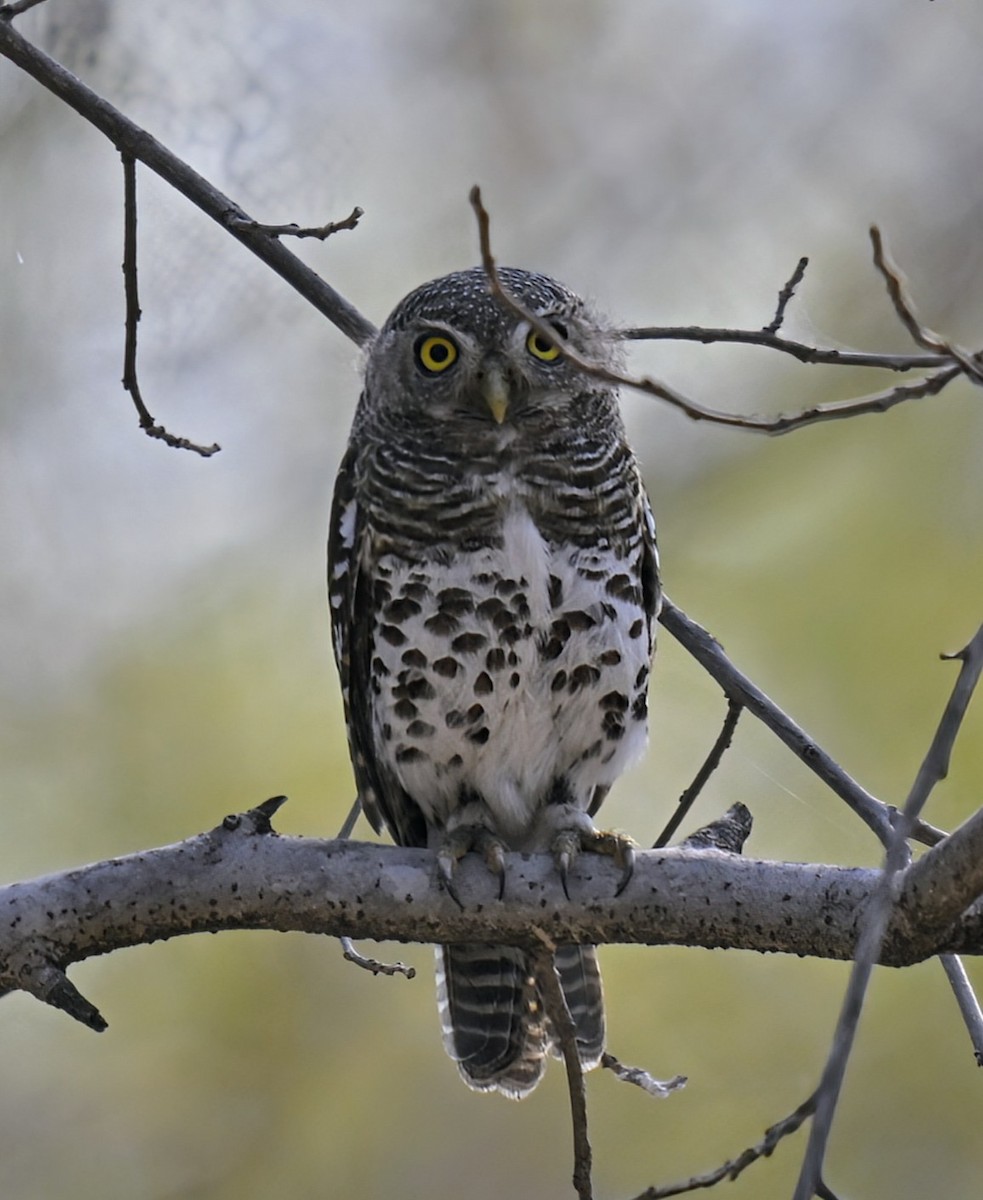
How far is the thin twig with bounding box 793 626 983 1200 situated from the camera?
1371 millimetres

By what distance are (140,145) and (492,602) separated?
1309 millimetres

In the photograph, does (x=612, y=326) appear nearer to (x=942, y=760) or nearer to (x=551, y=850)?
(x=551, y=850)

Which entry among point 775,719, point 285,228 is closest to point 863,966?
point 775,719

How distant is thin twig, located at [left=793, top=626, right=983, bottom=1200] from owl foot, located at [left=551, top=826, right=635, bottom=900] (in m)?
1.20

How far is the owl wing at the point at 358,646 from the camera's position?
3.74m

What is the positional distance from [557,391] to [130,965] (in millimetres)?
3683

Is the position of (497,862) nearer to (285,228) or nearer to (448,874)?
(448,874)

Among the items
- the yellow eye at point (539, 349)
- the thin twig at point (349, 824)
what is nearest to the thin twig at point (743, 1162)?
the thin twig at point (349, 824)

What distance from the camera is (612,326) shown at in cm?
412

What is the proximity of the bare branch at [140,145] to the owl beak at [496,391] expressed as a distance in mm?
510

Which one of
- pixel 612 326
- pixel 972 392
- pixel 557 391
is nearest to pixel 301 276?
pixel 557 391

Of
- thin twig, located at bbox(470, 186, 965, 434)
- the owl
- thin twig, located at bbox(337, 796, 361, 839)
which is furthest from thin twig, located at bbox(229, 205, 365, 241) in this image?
thin twig, located at bbox(470, 186, 965, 434)

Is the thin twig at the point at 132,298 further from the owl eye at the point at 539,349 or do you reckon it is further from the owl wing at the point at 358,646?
the owl eye at the point at 539,349

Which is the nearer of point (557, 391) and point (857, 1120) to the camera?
point (557, 391)
